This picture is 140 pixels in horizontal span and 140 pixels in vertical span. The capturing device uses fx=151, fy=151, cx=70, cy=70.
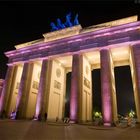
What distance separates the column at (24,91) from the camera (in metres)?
21.8

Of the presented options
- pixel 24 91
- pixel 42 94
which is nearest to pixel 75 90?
pixel 42 94

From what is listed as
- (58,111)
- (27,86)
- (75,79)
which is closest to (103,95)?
(75,79)

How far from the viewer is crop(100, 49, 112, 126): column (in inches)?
643

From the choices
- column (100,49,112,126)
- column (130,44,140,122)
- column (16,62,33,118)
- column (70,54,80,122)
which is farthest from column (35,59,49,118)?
column (130,44,140,122)

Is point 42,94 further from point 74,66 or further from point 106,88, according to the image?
point 106,88

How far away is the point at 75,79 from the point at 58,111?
6784mm

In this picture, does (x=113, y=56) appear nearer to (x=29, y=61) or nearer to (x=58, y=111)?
(x=58, y=111)

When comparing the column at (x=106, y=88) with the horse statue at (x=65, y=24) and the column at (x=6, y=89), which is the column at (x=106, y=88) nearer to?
the horse statue at (x=65, y=24)

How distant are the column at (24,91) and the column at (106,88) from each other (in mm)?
11705

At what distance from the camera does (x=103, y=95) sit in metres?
17.5

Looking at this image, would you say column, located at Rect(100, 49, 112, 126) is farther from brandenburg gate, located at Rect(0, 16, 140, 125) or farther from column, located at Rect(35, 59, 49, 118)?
column, located at Rect(35, 59, 49, 118)

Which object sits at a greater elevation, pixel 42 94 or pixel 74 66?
pixel 74 66

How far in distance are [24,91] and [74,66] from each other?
870cm

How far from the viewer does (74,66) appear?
20578 mm
